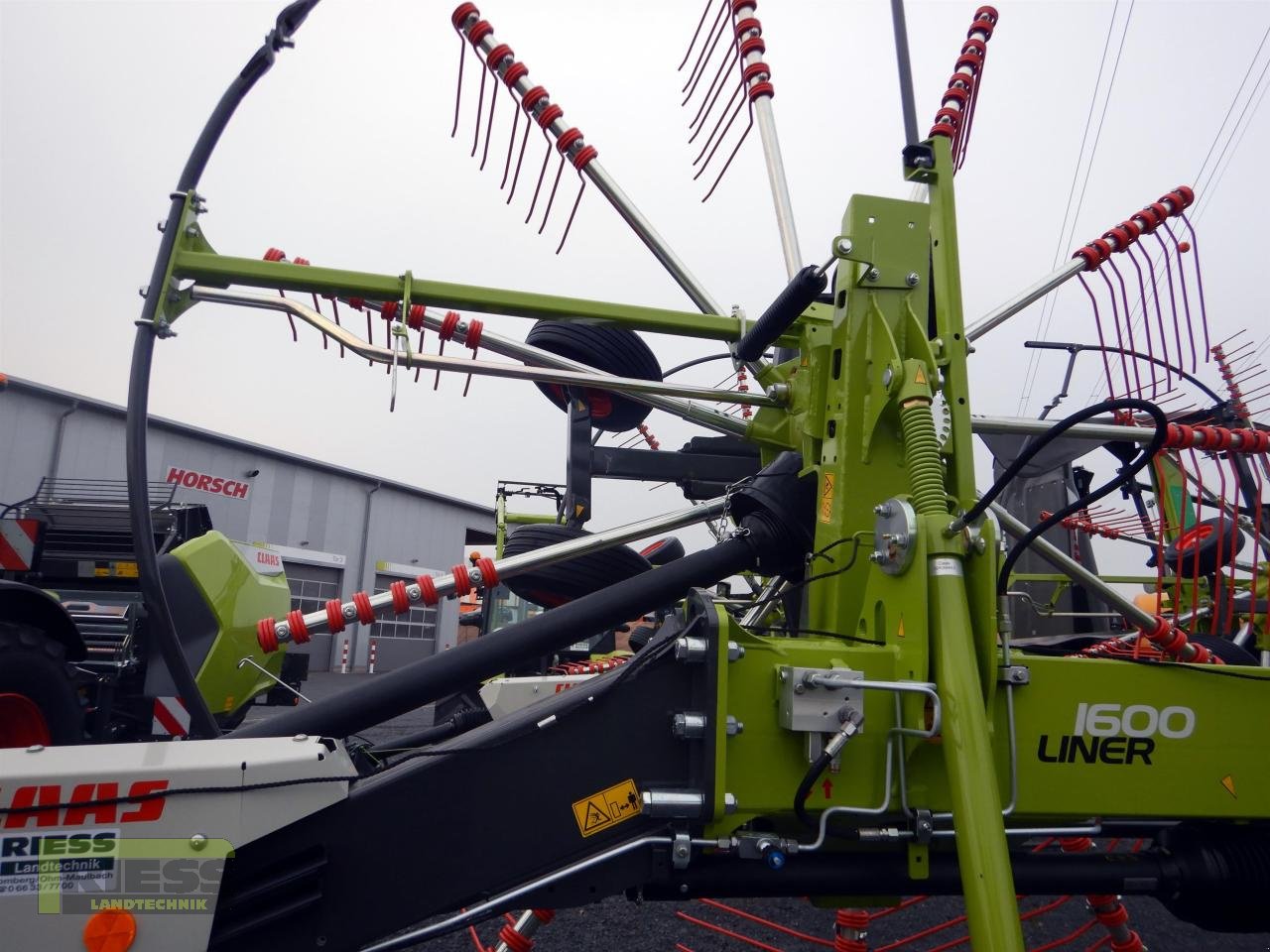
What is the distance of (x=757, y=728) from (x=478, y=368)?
1.32 m

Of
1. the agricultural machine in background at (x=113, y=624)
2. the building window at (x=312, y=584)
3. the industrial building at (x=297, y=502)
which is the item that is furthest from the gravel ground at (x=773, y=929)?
the building window at (x=312, y=584)

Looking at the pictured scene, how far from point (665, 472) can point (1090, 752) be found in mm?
1938

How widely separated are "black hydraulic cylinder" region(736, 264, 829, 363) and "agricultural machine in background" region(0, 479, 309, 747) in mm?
2668

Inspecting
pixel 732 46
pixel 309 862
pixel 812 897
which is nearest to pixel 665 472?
pixel 732 46

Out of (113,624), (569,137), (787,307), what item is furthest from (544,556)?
(113,624)

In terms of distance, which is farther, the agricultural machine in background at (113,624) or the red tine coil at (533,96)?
the agricultural machine in background at (113,624)

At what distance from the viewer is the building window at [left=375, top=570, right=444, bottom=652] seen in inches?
973

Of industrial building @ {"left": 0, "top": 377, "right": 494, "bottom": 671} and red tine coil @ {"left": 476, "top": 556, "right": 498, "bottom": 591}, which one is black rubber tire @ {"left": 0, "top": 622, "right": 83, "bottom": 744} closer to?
red tine coil @ {"left": 476, "top": 556, "right": 498, "bottom": 591}

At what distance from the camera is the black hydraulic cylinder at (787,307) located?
7.23ft

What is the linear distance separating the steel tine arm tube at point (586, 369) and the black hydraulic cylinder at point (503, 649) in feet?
1.70

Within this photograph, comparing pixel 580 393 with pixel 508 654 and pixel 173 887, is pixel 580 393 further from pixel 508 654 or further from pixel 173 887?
pixel 173 887

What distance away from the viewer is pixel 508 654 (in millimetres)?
2334

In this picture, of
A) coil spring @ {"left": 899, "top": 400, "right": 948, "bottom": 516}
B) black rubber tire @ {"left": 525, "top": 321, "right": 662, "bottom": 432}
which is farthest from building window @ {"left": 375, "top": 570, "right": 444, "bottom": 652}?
coil spring @ {"left": 899, "top": 400, "right": 948, "bottom": 516}

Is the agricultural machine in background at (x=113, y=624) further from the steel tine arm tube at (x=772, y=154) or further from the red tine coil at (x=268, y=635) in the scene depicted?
the steel tine arm tube at (x=772, y=154)
